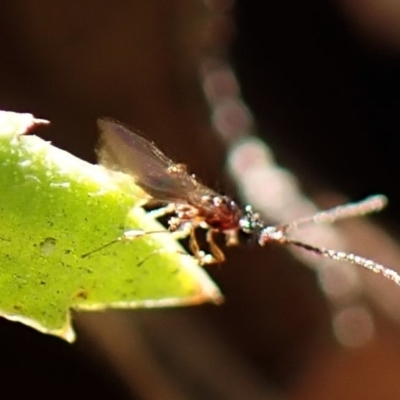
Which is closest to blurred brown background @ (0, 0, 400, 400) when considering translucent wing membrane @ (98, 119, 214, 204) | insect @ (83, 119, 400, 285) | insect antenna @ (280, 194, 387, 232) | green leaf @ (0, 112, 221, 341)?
insect antenna @ (280, 194, 387, 232)

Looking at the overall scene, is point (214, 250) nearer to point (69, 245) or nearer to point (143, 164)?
point (143, 164)

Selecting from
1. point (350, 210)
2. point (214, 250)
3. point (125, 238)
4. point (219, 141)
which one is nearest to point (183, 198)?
point (214, 250)

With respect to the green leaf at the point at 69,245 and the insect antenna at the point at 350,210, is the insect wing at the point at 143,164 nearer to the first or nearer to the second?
the green leaf at the point at 69,245

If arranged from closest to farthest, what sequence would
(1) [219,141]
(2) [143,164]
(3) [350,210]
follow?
(2) [143,164]
(3) [350,210]
(1) [219,141]

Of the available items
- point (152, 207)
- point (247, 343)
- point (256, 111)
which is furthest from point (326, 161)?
point (152, 207)

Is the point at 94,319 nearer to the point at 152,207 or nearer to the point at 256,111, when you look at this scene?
the point at 256,111

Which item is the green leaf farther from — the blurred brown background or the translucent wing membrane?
the blurred brown background
